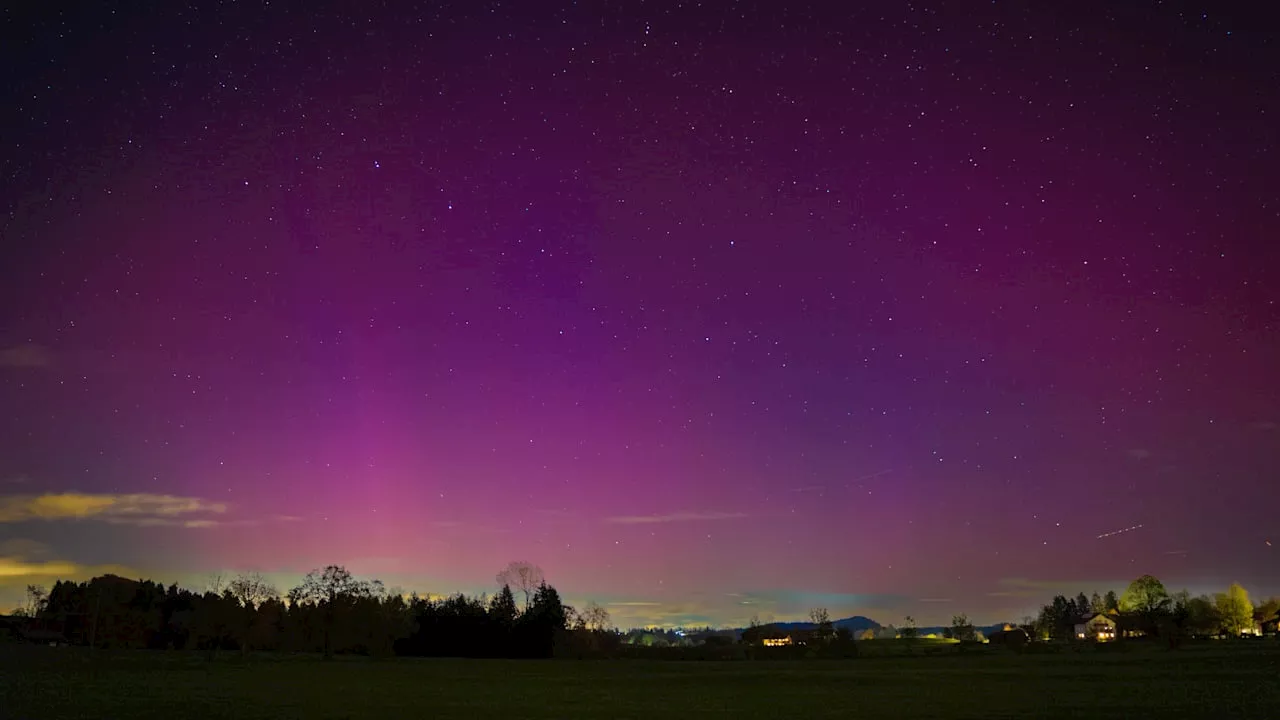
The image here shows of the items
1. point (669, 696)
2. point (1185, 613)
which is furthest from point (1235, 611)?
point (669, 696)

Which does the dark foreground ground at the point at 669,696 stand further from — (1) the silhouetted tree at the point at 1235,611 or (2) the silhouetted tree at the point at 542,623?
(1) the silhouetted tree at the point at 1235,611

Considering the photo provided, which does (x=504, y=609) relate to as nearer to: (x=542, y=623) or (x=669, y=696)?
(x=542, y=623)

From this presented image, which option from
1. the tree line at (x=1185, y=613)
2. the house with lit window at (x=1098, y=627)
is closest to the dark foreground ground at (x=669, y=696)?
the tree line at (x=1185, y=613)

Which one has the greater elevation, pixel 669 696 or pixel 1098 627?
pixel 669 696

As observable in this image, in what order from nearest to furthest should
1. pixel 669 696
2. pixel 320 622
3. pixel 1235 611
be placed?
pixel 669 696, pixel 320 622, pixel 1235 611

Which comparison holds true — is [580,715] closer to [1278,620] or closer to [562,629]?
[562,629]

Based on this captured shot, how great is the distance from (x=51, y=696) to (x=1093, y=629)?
651 feet

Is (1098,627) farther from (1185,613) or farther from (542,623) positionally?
(542,623)

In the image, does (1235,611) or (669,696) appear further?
(1235,611)

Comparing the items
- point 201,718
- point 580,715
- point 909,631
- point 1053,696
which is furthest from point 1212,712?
point 909,631

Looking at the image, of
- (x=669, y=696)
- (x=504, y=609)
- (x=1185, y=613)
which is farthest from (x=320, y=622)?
(x=1185, y=613)

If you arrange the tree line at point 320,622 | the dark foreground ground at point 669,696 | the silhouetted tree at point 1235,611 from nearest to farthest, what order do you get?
the dark foreground ground at point 669,696, the tree line at point 320,622, the silhouetted tree at point 1235,611

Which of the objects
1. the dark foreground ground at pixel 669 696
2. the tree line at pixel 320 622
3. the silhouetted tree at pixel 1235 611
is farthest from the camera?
the silhouetted tree at pixel 1235 611

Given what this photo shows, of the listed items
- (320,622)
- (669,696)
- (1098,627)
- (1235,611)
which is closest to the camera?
(669,696)
